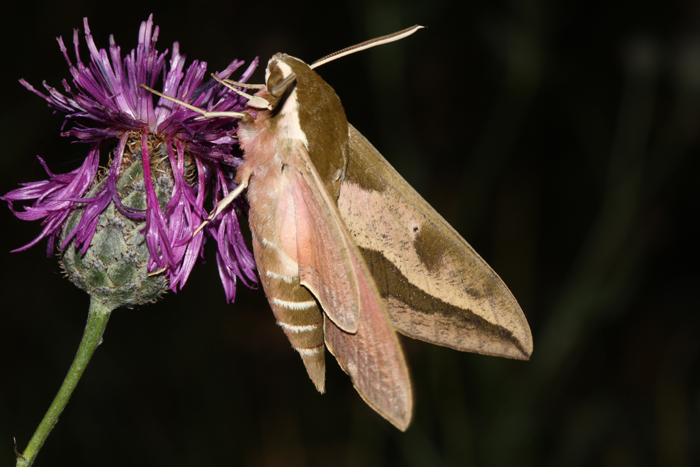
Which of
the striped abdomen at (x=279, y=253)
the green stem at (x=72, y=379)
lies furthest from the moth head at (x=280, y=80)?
the green stem at (x=72, y=379)

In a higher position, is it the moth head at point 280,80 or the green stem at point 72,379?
the moth head at point 280,80

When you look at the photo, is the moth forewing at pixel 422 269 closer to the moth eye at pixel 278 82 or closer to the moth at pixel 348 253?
the moth at pixel 348 253

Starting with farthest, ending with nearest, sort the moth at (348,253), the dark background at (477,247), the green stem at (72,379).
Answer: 1. the dark background at (477,247)
2. the moth at (348,253)
3. the green stem at (72,379)

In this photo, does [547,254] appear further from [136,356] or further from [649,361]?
[136,356]

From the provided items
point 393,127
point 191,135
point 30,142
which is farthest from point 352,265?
point 30,142

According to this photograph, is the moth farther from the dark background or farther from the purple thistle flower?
the dark background

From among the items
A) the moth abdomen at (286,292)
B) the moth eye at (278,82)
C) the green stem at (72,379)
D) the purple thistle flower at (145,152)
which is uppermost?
the moth eye at (278,82)

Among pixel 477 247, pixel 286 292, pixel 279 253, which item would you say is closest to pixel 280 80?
pixel 279 253
